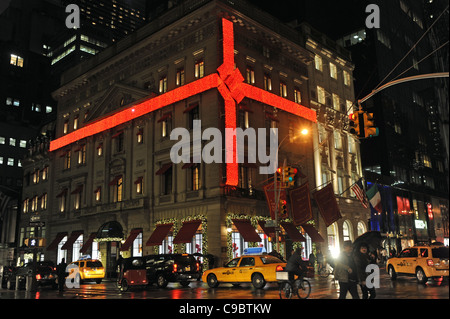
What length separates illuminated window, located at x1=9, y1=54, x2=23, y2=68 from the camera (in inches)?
3994

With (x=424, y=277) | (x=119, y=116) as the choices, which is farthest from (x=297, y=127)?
(x=424, y=277)

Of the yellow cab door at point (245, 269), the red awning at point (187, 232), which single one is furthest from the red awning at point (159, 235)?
the yellow cab door at point (245, 269)

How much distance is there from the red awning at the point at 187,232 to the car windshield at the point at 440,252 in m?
16.9

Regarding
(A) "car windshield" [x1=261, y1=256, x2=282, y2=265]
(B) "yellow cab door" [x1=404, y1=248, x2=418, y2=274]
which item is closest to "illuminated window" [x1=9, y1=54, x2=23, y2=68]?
(A) "car windshield" [x1=261, y1=256, x2=282, y2=265]

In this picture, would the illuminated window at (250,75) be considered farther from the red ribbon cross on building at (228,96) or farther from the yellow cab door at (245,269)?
the yellow cab door at (245,269)

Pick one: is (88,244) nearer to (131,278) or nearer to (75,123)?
(75,123)

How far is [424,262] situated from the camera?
21.5 metres

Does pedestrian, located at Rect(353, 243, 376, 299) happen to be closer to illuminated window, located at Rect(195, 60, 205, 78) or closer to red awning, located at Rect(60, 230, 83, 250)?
illuminated window, located at Rect(195, 60, 205, 78)

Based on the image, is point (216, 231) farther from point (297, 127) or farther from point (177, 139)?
point (297, 127)

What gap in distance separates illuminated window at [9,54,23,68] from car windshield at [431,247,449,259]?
102635 mm

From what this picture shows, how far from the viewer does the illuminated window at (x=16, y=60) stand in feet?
333

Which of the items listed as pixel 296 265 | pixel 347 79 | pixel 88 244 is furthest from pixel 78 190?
pixel 296 265

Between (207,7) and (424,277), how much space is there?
2548 cm

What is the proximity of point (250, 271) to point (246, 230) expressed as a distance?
1079cm
